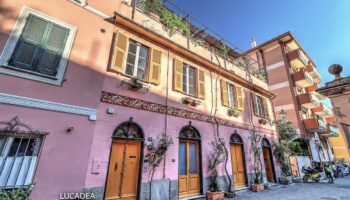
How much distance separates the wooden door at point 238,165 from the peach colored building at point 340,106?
22882mm

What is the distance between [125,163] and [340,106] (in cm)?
3601

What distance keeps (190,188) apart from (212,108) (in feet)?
13.1

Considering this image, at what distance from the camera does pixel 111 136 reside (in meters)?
5.57

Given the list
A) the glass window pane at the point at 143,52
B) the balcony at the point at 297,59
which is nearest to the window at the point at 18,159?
the glass window pane at the point at 143,52

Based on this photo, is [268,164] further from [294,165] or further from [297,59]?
[297,59]

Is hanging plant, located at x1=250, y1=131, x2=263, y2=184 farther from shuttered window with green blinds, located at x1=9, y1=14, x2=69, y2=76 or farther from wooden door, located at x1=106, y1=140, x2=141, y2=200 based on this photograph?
shuttered window with green blinds, located at x1=9, y1=14, x2=69, y2=76

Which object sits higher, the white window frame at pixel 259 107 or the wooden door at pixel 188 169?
the white window frame at pixel 259 107

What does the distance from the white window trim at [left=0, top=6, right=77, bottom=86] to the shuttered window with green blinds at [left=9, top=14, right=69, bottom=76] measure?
8cm

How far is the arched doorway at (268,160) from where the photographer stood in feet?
37.1

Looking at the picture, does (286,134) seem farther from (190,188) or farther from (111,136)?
(111,136)

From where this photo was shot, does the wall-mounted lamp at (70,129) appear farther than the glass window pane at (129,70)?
No

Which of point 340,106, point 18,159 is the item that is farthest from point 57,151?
point 340,106

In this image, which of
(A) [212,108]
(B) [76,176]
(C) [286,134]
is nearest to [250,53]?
(C) [286,134]

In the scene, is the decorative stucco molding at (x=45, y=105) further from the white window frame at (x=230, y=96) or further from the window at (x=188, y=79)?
the white window frame at (x=230, y=96)
